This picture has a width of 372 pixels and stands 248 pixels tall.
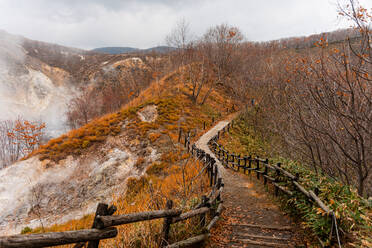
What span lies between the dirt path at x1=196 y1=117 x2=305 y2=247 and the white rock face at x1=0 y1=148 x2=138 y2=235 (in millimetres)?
10551

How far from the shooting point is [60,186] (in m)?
20.0

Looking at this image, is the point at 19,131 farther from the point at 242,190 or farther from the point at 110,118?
the point at 242,190

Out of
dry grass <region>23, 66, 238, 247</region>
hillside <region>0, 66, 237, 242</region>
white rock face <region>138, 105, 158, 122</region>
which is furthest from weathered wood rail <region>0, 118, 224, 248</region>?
white rock face <region>138, 105, 158, 122</region>

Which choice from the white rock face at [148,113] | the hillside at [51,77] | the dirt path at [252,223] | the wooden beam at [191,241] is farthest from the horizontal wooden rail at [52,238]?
the hillside at [51,77]

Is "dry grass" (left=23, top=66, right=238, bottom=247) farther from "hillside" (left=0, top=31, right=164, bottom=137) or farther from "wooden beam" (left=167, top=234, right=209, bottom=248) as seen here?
"hillside" (left=0, top=31, right=164, bottom=137)

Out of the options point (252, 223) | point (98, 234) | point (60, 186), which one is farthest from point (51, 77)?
point (98, 234)

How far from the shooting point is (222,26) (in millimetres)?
45000

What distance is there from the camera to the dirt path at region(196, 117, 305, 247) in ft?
16.3

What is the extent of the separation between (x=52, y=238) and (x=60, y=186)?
2138cm

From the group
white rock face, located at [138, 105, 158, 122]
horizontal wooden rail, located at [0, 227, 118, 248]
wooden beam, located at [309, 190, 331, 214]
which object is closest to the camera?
horizontal wooden rail, located at [0, 227, 118, 248]

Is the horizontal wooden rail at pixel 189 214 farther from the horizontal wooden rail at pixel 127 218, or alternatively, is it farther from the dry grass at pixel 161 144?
the dry grass at pixel 161 144

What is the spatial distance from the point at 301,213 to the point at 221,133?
65.6ft

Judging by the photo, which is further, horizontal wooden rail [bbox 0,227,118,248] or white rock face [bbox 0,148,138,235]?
white rock face [bbox 0,148,138,235]

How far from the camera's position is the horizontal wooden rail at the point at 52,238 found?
6.03 feet
